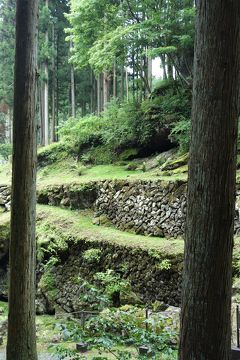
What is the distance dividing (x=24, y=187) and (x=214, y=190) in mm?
2773

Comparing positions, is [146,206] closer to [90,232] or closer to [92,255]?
[90,232]

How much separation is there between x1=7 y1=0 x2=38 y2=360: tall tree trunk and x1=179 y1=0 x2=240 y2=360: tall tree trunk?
100 inches

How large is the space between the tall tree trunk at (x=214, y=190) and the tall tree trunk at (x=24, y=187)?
2.55 m

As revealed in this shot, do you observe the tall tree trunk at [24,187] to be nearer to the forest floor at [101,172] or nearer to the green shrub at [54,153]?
the forest floor at [101,172]

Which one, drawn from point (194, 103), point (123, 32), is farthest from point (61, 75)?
point (194, 103)

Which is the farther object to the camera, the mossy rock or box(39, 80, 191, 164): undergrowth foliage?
box(39, 80, 191, 164): undergrowth foliage

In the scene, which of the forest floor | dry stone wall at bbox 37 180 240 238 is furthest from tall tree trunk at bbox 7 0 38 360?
the forest floor

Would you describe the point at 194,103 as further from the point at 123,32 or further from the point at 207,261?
the point at 123,32

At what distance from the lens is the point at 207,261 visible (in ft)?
7.94

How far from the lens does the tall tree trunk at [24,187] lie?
443 centimetres

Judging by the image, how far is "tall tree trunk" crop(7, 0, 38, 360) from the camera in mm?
4430

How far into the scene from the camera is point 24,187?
4.53 m

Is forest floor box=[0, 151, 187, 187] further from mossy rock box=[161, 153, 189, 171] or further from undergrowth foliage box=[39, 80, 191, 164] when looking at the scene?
undergrowth foliage box=[39, 80, 191, 164]

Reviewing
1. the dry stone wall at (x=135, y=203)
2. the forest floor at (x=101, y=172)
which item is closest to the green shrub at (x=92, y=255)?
the dry stone wall at (x=135, y=203)
